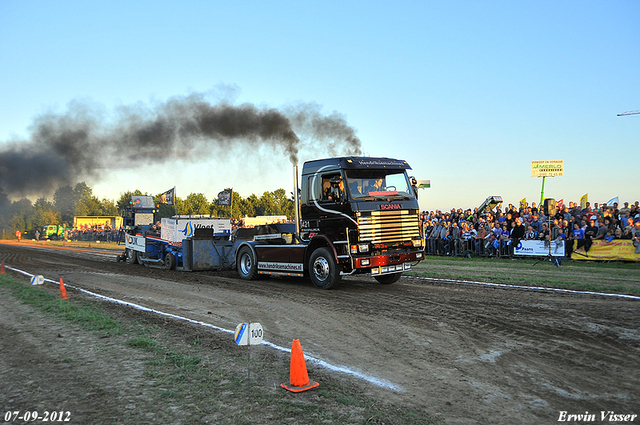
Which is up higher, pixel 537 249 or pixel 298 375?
pixel 537 249

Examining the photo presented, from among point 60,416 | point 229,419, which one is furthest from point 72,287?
point 229,419

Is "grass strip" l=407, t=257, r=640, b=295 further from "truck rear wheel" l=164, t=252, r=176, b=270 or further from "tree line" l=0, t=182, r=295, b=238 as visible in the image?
"tree line" l=0, t=182, r=295, b=238

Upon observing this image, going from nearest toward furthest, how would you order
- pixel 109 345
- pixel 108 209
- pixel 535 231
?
pixel 109 345, pixel 535 231, pixel 108 209

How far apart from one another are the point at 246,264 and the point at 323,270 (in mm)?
3936

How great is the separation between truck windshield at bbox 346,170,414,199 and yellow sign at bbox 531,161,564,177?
19.0m

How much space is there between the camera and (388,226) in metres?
11.8

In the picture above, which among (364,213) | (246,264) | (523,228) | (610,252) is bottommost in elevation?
(610,252)

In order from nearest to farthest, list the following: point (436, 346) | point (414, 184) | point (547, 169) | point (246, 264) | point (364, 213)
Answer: point (436, 346) < point (364, 213) < point (414, 184) < point (246, 264) < point (547, 169)

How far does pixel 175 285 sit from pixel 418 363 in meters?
9.54

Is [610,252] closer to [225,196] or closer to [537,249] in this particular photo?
[537,249]

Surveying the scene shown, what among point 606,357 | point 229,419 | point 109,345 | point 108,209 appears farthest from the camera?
point 108,209

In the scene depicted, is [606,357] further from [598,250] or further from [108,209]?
[108,209]

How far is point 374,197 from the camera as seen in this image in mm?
Answer: 11773

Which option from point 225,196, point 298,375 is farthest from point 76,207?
point 298,375
